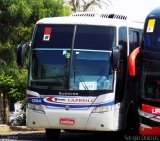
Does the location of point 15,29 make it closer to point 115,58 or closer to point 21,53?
point 21,53

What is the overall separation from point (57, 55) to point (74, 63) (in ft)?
1.67

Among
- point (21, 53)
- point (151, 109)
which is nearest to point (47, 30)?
point (21, 53)

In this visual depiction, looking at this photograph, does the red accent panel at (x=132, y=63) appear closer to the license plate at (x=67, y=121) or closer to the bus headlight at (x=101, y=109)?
the bus headlight at (x=101, y=109)

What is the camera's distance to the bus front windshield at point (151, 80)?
1448 cm

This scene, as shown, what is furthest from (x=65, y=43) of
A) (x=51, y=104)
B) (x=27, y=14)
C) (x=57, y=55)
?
(x=27, y=14)

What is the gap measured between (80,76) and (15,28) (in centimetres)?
753

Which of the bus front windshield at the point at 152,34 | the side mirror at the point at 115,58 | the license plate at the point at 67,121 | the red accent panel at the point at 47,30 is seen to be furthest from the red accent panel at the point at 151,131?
the red accent panel at the point at 47,30

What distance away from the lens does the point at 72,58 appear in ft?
50.5

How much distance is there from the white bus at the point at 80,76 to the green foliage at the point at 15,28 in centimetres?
553

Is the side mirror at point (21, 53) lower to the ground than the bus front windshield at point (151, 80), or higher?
higher

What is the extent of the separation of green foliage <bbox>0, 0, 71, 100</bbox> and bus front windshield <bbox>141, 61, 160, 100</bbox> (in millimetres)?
7546

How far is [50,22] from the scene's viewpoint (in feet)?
52.3

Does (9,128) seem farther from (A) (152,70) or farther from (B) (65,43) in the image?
(A) (152,70)

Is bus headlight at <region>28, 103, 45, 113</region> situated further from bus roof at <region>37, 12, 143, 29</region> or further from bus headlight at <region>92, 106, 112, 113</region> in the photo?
bus roof at <region>37, 12, 143, 29</region>
